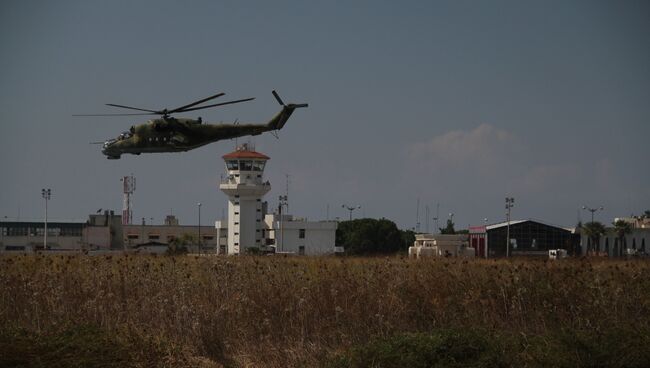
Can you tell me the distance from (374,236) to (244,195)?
30224 millimetres

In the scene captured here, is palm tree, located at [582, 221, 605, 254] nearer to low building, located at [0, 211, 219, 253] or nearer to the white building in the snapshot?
the white building

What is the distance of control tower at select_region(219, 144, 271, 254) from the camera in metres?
107

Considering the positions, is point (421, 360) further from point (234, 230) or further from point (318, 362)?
point (234, 230)

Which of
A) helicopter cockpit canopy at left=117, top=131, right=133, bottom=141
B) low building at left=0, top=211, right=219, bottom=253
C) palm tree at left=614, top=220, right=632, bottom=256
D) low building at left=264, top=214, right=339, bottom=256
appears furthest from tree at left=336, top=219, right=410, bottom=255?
helicopter cockpit canopy at left=117, top=131, right=133, bottom=141

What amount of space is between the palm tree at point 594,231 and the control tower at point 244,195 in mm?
39263

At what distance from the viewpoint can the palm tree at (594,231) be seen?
113250mm

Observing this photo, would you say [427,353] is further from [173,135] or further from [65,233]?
[65,233]

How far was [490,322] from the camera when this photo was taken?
76.4ft

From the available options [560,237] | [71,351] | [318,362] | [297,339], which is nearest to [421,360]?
[318,362]

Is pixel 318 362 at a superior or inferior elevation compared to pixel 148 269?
inferior

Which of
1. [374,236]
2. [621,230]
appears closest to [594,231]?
[621,230]

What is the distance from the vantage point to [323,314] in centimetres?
2400

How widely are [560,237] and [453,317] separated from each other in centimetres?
8791

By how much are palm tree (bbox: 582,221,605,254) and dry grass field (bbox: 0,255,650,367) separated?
287ft
